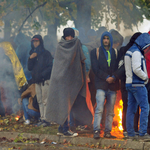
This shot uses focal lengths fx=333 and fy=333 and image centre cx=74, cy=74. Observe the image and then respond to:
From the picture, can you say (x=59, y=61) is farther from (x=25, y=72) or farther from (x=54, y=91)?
(x=25, y=72)

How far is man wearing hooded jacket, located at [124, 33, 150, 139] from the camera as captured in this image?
6.19 meters

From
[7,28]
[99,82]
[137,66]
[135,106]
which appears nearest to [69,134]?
[99,82]

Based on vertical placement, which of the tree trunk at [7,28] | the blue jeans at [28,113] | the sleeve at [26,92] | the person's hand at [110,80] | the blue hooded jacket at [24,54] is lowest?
the blue jeans at [28,113]

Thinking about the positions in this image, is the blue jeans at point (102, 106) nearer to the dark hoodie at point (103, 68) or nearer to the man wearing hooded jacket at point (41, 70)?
the dark hoodie at point (103, 68)

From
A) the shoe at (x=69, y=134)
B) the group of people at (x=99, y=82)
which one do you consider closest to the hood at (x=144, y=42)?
the group of people at (x=99, y=82)

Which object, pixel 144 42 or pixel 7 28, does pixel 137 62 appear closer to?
pixel 144 42

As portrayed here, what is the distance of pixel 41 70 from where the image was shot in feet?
27.1

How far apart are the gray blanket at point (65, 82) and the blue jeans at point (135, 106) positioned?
987 mm

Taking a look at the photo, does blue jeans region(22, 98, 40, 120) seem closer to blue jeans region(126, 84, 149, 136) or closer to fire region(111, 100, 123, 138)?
fire region(111, 100, 123, 138)

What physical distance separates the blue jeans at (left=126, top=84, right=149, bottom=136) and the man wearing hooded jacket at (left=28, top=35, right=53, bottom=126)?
247 centimetres

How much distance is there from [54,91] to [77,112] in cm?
74

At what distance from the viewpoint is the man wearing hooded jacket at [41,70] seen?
8188mm

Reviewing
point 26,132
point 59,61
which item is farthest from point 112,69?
point 26,132

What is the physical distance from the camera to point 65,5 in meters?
11.5
